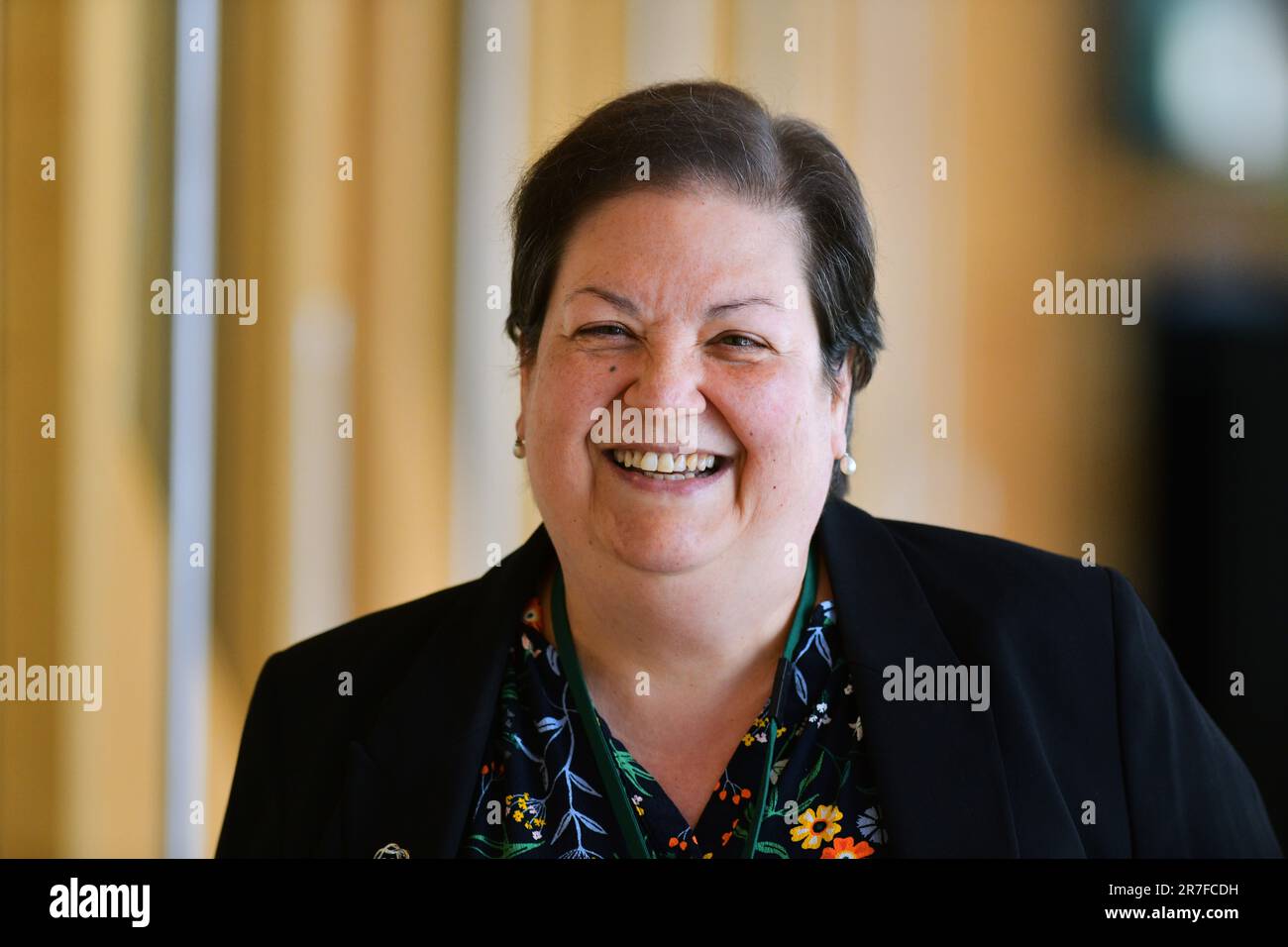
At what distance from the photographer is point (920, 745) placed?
1.24 meters

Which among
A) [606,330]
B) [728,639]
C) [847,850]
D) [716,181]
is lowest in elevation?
[847,850]

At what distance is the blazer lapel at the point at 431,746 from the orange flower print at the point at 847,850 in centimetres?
40

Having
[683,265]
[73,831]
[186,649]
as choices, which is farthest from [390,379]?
[73,831]

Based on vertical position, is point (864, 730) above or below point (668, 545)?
below

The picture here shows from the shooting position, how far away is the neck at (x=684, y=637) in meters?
1.30

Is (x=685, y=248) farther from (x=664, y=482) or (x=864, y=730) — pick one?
(x=864, y=730)

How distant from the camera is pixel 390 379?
1800mm

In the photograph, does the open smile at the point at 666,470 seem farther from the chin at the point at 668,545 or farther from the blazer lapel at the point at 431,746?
the blazer lapel at the point at 431,746

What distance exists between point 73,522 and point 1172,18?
5.92 feet

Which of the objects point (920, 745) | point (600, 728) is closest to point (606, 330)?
point (600, 728)

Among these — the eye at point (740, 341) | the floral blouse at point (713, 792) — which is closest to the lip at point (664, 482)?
the eye at point (740, 341)

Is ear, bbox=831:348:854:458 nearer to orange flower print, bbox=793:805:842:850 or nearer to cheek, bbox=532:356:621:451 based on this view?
cheek, bbox=532:356:621:451

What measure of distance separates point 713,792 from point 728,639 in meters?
0.17

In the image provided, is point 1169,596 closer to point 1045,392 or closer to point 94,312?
point 1045,392
